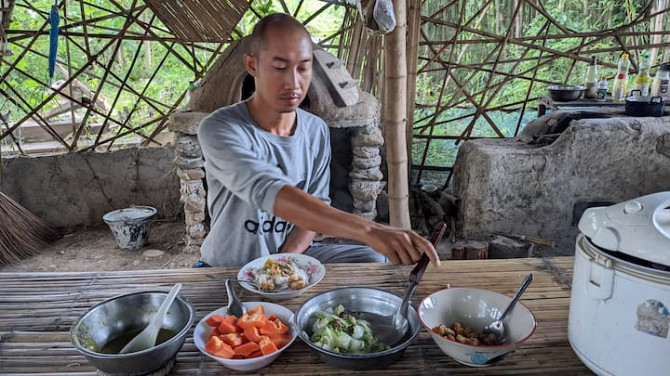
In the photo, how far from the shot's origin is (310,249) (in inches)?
83.3

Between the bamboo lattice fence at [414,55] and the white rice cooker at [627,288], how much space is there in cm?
211

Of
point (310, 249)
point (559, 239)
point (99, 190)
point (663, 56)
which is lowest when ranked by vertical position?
point (559, 239)

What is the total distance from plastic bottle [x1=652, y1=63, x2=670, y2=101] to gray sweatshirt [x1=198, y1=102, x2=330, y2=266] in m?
3.17

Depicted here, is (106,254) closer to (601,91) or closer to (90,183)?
(90,183)

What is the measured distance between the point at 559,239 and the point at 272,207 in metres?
3.26

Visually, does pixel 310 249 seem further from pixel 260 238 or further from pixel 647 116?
pixel 647 116

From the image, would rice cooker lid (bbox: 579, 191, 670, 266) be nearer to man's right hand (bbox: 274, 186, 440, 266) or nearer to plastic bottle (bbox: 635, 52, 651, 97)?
man's right hand (bbox: 274, 186, 440, 266)

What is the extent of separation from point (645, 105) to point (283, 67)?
10.4ft

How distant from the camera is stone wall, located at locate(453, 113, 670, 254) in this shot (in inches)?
146

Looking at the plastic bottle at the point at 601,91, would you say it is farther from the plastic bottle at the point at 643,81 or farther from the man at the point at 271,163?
the man at the point at 271,163

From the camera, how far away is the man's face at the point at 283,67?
1806 mm

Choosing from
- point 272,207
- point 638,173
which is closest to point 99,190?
point 272,207

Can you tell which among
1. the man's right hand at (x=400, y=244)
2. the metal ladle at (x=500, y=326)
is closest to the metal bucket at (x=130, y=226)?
the man's right hand at (x=400, y=244)

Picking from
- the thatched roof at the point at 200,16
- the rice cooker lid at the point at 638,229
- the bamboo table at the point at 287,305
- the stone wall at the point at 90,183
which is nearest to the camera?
the rice cooker lid at the point at 638,229
